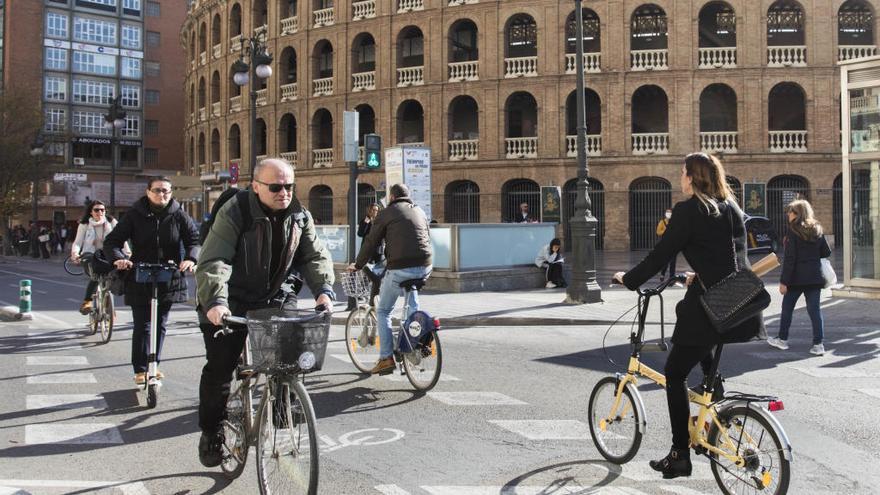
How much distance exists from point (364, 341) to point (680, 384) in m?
4.43

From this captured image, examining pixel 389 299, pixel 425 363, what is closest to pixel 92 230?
pixel 389 299

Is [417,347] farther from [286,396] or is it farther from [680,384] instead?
[286,396]

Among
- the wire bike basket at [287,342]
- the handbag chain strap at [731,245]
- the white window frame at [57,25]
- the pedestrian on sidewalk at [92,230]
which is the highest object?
the white window frame at [57,25]

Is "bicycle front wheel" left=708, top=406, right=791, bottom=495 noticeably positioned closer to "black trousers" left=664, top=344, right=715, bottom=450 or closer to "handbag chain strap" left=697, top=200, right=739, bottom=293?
"black trousers" left=664, top=344, right=715, bottom=450

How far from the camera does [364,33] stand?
1369 inches

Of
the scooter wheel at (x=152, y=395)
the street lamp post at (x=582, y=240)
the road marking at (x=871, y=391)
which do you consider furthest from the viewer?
Answer: the street lamp post at (x=582, y=240)

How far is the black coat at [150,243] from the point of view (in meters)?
6.47

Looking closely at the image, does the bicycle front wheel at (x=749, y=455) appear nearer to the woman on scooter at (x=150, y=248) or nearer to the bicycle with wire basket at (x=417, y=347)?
the bicycle with wire basket at (x=417, y=347)

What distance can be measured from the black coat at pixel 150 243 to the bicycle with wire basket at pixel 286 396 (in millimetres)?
2936

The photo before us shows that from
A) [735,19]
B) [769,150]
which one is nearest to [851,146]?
[769,150]

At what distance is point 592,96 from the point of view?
32000 mm

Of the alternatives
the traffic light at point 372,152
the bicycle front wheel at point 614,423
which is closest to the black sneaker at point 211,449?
the bicycle front wheel at point 614,423

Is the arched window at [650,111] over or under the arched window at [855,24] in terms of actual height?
under

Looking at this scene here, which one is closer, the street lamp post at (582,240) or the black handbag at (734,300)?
the black handbag at (734,300)
